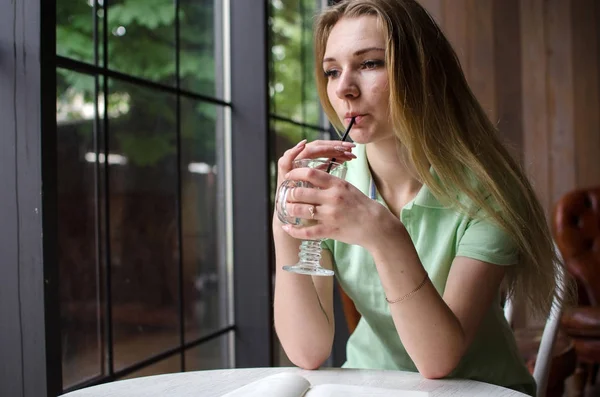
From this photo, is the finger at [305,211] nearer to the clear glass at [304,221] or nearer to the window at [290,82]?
the clear glass at [304,221]

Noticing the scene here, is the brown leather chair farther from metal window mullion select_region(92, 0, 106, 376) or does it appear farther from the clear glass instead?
the clear glass

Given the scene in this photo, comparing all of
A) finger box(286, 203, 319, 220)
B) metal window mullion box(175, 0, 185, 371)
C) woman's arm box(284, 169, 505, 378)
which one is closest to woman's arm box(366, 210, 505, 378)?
woman's arm box(284, 169, 505, 378)

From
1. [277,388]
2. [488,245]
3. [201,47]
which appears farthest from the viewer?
[201,47]

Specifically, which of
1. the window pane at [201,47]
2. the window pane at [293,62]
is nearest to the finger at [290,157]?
the window pane at [201,47]

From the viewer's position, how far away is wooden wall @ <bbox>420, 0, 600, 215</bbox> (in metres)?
4.14

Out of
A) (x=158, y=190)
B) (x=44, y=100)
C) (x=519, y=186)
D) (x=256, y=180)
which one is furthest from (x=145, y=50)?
(x=519, y=186)

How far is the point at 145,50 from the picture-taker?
6.07 feet

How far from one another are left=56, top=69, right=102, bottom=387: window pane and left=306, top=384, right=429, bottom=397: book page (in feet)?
2.64

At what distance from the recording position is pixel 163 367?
1.90 meters

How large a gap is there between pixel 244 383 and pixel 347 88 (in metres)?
0.59

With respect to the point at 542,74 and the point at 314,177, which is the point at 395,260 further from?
the point at 542,74

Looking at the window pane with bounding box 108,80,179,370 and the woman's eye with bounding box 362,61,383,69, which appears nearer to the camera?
the woman's eye with bounding box 362,61,383,69

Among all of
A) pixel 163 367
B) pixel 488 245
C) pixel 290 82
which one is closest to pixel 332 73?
pixel 488 245

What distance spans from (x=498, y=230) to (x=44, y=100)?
90 centimetres
